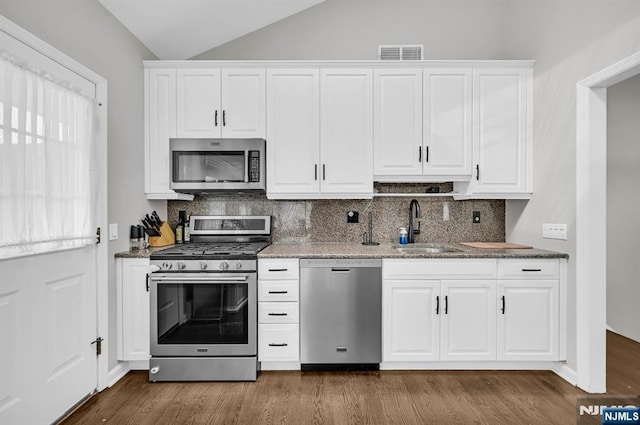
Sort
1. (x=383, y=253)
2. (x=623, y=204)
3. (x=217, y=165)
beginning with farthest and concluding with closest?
(x=623, y=204), (x=217, y=165), (x=383, y=253)

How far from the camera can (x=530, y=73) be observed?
296cm

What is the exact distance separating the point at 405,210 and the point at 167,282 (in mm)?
2159

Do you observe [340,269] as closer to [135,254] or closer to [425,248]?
[425,248]

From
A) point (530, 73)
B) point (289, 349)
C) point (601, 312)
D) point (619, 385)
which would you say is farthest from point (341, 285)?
point (530, 73)

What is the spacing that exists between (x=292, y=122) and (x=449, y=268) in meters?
1.73

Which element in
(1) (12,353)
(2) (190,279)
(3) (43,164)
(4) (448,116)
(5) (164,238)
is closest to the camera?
(1) (12,353)

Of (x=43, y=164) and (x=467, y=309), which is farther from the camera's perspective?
(x=467, y=309)

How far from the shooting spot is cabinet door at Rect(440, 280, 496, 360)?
2.62m

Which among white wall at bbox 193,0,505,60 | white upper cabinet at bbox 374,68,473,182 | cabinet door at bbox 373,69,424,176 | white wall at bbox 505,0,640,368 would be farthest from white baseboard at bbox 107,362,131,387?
white wall at bbox 505,0,640,368

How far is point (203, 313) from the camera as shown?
2566 mm

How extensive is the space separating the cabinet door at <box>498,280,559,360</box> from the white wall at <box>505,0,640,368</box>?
143 mm

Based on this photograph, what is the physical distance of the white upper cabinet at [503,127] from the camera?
297 cm

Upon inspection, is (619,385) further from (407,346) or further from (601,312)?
(407,346)

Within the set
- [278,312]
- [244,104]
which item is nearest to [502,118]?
[244,104]
